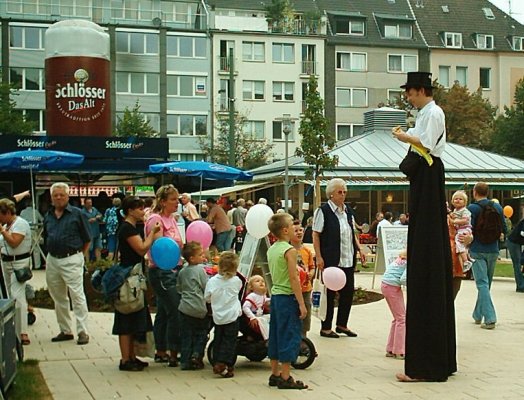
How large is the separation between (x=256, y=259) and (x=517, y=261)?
9.92m

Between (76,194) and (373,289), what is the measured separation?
15.0 m

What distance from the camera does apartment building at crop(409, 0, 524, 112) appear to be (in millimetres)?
74625

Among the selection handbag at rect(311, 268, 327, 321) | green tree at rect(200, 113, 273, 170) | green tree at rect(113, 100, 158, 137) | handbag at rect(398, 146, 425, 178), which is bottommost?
handbag at rect(311, 268, 327, 321)

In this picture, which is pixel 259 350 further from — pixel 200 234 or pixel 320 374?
pixel 200 234

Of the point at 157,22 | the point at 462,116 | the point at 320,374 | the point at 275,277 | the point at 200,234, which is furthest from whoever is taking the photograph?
the point at 157,22

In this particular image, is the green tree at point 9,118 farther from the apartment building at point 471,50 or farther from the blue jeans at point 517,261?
the apartment building at point 471,50

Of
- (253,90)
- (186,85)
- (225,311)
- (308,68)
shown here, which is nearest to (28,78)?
(186,85)

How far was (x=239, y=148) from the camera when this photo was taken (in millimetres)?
59562

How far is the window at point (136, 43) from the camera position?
6506 cm

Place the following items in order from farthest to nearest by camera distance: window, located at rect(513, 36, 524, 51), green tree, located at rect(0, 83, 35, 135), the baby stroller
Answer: window, located at rect(513, 36, 524, 51), green tree, located at rect(0, 83, 35, 135), the baby stroller

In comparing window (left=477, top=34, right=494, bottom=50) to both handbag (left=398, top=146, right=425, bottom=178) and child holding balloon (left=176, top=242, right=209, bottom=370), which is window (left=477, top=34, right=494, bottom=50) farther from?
child holding balloon (left=176, top=242, right=209, bottom=370)

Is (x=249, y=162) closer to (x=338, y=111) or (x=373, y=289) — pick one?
(x=338, y=111)

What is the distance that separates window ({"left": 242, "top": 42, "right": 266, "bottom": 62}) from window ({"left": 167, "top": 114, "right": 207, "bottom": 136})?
597 cm

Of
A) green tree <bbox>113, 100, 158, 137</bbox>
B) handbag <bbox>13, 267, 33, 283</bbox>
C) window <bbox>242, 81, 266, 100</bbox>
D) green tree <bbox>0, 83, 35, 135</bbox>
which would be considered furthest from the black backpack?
window <bbox>242, 81, 266, 100</bbox>
